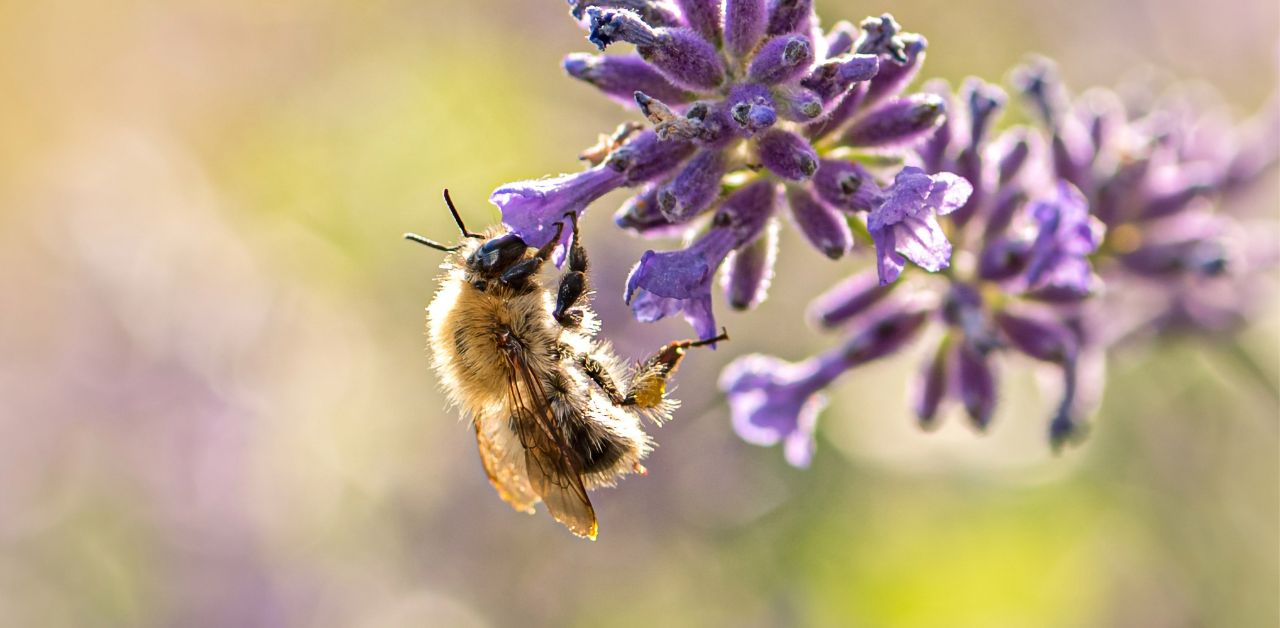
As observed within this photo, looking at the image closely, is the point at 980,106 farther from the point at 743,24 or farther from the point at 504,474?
the point at 504,474

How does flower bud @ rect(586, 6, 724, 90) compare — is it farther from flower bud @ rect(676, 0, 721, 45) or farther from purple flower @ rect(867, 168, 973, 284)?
purple flower @ rect(867, 168, 973, 284)

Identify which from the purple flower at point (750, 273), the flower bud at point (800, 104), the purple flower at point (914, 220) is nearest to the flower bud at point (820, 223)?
the purple flower at point (750, 273)

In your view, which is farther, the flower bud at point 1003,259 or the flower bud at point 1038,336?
the flower bud at point 1038,336

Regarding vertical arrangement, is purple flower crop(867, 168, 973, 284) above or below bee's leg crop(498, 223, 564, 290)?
below

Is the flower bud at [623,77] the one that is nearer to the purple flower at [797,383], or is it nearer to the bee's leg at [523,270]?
the bee's leg at [523,270]

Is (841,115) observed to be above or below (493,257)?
below

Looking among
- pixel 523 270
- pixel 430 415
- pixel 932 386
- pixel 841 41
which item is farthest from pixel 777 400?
pixel 430 415

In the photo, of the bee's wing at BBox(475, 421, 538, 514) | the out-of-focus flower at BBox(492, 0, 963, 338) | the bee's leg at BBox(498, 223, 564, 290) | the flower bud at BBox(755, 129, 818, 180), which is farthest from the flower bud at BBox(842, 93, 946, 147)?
the bee's wing at BBox(475, 421, 538, 514)
